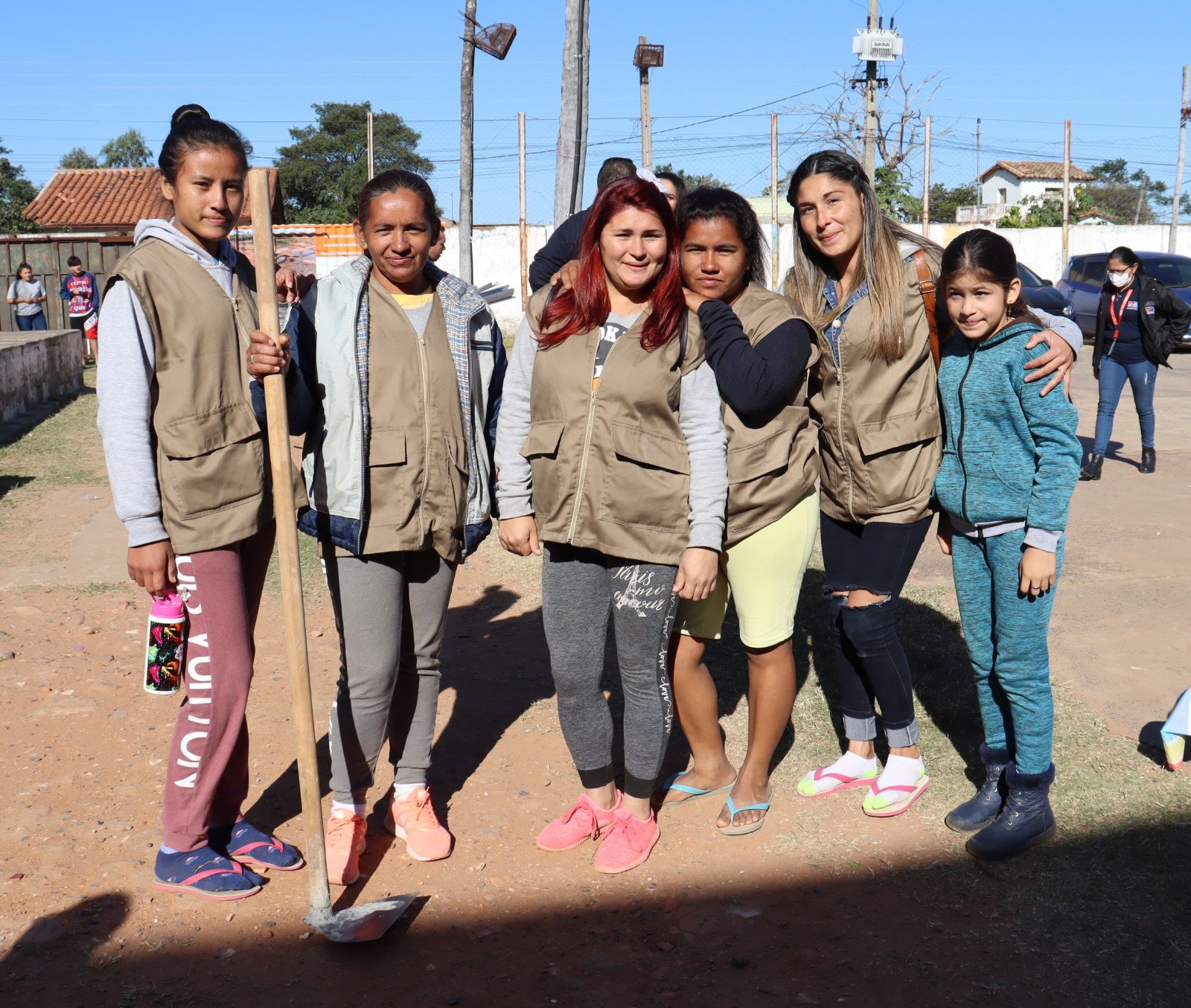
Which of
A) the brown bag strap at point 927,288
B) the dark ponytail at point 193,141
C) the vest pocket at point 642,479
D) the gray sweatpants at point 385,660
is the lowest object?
the gray sweatpants at point 385,660

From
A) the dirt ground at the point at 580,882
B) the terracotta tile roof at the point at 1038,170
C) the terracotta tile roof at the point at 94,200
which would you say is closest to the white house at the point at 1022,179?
the terracotta tile roof at the point at 1038,170

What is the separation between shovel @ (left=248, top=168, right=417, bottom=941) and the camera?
8.79ft

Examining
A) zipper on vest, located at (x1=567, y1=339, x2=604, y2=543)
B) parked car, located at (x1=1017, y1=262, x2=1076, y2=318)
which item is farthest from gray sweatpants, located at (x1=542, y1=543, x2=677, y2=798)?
parked car, located at (x1=1017, y1=262, x2=1076, y2=318)

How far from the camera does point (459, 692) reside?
15.4 ft

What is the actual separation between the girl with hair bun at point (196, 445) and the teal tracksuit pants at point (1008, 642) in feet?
6.74

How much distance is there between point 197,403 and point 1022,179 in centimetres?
6821

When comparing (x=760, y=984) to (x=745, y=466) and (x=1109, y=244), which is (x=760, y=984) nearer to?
(x=745, y=466)

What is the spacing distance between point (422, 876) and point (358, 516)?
1.11 metres

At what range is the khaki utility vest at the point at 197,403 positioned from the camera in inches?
110

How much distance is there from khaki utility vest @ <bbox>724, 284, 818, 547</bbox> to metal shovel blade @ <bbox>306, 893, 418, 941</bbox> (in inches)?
55.9

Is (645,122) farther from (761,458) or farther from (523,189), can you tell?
(761,458)

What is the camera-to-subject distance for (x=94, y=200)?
111 feet

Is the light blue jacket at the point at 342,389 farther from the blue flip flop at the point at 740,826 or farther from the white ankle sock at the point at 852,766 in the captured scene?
the white ankle sock at the point at 852,766

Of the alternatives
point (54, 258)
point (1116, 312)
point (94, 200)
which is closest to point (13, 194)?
point (94, 200)
